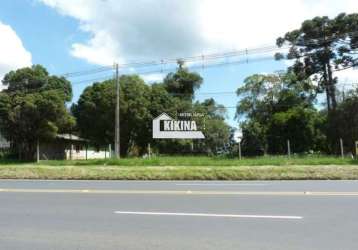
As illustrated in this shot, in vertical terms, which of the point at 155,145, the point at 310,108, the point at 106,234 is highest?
the point at 310,108

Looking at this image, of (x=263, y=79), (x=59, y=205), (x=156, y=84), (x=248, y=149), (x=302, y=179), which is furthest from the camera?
(x=263, y=79)

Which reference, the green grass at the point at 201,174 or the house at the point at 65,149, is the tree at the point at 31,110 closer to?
the house at the point at 65,149

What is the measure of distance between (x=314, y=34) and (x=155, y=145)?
63.1ft

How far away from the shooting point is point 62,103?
49.5 metres

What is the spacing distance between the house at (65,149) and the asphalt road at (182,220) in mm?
41038

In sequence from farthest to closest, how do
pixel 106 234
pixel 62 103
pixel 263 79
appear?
pixel 263 79, pixel 62 103, pixel 106 234

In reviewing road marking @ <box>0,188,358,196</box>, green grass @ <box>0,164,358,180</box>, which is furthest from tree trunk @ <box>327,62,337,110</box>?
road marking @ <box>0,188,358,196</box>

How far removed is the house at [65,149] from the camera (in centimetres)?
5588

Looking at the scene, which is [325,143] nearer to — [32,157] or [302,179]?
[32,157]

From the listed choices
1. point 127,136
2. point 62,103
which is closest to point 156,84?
point 127,136

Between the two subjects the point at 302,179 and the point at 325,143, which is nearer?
the point at 302,179

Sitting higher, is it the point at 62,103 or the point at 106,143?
the point at 62,103

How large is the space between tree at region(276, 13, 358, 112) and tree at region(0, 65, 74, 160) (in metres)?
21.3

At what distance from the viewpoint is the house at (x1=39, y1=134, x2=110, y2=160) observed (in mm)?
55878
